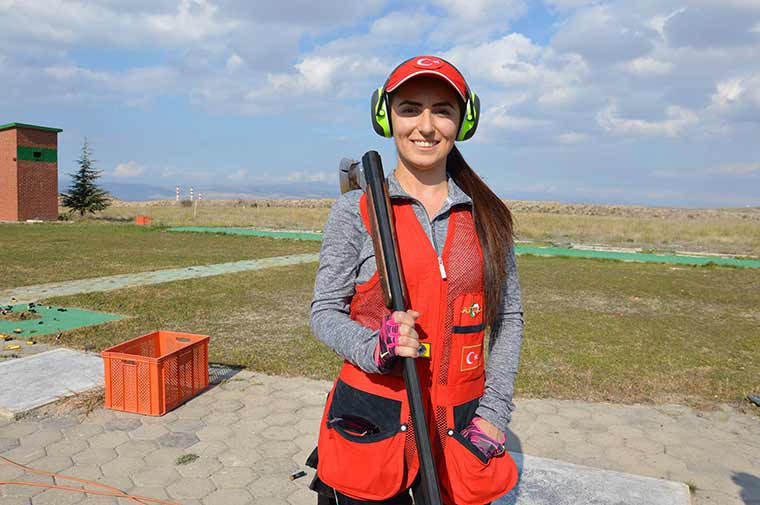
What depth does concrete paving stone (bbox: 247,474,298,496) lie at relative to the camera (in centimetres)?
360

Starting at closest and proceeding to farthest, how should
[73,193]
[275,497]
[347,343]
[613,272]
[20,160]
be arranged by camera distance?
[347,343] < [275,497] < [613,272] < [20,160] < [73,193]

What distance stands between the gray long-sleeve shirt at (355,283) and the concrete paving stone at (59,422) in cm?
364

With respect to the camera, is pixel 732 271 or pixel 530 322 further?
pixel 732 271

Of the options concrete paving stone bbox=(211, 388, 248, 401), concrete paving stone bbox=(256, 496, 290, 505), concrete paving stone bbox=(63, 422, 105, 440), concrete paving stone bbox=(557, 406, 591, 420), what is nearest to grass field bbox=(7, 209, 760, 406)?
concrete paving stone bbox=(557, 406, 591, 420)

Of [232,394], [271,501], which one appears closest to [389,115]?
[271,501]

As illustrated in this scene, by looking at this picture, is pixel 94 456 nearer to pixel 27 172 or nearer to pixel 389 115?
pixel 389 115

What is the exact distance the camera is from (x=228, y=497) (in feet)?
11.6

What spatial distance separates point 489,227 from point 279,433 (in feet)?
10.7

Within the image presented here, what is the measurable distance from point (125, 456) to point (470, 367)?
3174 mm

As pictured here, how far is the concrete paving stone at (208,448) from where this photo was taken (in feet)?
13.4

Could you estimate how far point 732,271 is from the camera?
17109 millimetres

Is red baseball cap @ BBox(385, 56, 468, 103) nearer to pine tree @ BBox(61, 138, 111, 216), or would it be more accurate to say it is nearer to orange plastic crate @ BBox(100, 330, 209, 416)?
orange plastic crate @ BBox(100, 330, 209, 416)

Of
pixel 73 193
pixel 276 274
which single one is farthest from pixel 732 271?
pixel 73 193

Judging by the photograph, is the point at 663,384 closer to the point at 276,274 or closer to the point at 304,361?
the point at 304,361
